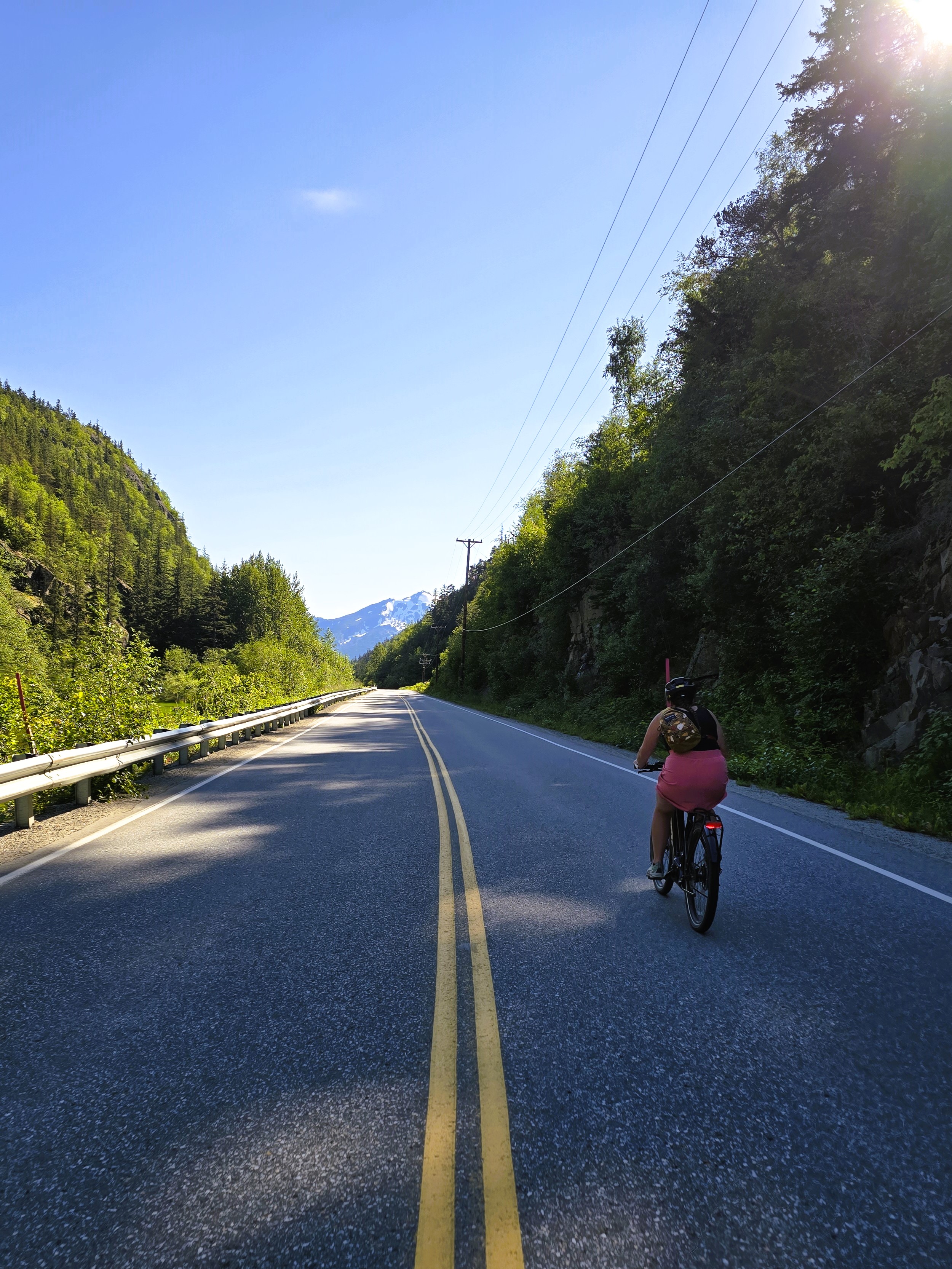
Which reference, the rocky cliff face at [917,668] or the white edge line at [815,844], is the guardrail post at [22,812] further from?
the rocky cliff face at [917,668]

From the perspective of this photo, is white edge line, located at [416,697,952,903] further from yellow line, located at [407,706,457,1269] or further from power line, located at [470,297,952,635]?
power line, located at [470,297,952,635]

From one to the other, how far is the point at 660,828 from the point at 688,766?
65 centimetres

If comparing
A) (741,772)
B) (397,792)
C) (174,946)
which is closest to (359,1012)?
(174,946)

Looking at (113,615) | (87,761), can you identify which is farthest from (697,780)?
(113,615)

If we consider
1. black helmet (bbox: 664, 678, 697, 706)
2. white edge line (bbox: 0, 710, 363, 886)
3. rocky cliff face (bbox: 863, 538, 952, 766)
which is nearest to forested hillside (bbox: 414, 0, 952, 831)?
rocky cliff face (bbox: 863, 538, 952, 766)

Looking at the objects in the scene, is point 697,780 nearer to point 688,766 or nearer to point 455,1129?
point 688,766

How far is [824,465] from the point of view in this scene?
14.7 metres

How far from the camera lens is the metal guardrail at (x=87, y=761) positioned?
713 centimetres

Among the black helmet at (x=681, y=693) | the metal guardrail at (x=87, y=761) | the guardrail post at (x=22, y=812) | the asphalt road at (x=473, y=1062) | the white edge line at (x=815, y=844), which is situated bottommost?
the white edge line at (x=815, y=844)

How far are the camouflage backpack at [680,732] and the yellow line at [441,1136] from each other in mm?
2017

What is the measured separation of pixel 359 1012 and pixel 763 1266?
208 centimetres

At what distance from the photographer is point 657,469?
22.5 meters

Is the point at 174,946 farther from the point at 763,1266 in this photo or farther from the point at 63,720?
the point at 63,720

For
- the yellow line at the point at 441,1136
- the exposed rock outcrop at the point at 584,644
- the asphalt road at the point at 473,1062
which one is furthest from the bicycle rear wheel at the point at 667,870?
the exposed rock outcrop at the point at 584,644
